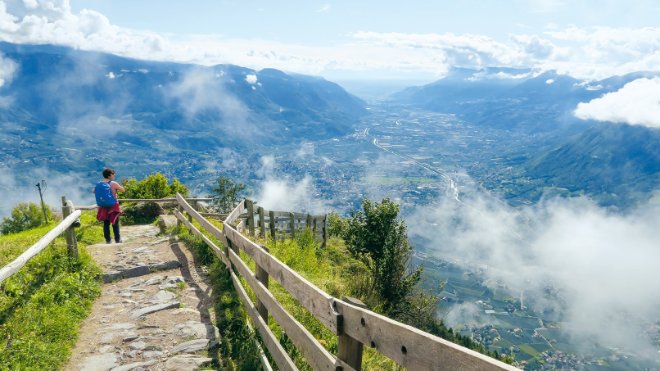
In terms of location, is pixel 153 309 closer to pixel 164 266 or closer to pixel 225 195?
pixel 164 266

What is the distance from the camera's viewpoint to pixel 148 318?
7363mm

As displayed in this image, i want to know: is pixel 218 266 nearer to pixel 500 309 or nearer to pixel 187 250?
pixel 187 250

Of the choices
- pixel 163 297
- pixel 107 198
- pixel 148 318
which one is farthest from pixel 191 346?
pixel 107 198

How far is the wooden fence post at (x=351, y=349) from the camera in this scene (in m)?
3.32

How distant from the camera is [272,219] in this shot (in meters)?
16.9

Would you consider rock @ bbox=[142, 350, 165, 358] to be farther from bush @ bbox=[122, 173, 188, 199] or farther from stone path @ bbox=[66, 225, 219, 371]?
bush @ bbox=[122, 173, 188, 199]

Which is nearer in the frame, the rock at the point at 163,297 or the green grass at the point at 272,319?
the green grass at the point at 272,319

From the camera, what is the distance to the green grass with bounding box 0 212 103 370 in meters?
5.54

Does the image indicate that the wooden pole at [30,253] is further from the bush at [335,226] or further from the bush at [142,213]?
the bush at [335,226]

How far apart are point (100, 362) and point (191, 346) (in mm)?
1209

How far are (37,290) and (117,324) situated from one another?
1.62 metres

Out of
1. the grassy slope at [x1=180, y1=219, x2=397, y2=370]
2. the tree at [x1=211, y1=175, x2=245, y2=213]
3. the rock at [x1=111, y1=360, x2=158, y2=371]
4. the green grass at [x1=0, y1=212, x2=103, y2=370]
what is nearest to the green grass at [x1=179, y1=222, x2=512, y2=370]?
the grassy slope at [x1=180, y1=219, x2=397, y2=370]

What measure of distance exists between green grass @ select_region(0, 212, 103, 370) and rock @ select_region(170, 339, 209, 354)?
1.47 m

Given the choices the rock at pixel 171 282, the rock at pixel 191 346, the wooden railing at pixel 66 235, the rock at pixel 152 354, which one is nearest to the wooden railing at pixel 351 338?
the rock at pixel 191 346
